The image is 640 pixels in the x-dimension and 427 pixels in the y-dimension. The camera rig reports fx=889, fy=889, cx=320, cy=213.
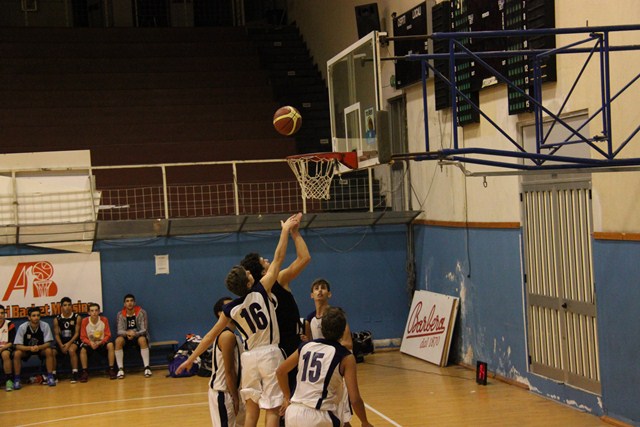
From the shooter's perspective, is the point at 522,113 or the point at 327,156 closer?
the point at 327,156

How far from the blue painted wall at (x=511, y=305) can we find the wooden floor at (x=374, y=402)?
25 cm

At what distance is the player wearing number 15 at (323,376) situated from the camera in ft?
19.7

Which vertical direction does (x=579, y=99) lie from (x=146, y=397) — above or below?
above

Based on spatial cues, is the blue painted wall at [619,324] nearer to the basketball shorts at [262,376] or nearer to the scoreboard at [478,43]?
the scoreboard at [478,43]

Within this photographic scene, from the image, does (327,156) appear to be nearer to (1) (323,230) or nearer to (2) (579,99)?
(2) (579,99)

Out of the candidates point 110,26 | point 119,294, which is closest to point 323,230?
point 119,294

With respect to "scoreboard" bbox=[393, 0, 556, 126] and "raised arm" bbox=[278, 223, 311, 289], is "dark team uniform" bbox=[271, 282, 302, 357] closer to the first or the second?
"raised arm" bbox=[278, 223, 311, 289]

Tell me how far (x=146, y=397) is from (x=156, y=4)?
13.6 m

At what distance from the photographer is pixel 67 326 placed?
13.6 m

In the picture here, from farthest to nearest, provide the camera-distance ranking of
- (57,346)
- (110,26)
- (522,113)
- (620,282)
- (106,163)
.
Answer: (110,26) < (106,163) < (57,346) < (522,113) < (620,282)

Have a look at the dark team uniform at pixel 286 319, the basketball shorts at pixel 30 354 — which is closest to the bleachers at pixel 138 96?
the basketball shorts at pixel 30 354

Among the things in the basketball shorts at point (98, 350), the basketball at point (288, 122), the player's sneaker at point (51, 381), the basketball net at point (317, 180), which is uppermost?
the basketball at point (288, 122)

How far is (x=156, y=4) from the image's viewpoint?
22891mm

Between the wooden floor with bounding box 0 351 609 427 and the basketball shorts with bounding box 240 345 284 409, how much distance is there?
3.00 meters
